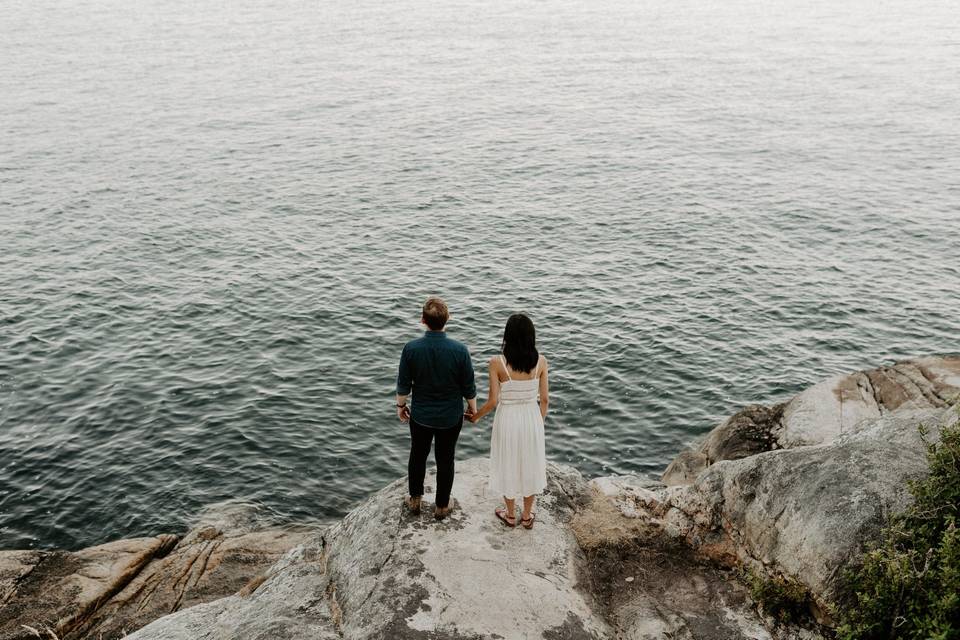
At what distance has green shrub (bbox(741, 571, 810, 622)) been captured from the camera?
33.1ft

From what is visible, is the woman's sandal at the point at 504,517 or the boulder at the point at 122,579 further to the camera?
the boulder at the point at 122,579

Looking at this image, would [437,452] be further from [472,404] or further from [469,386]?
[469,386]

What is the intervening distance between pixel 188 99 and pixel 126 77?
13.6 m

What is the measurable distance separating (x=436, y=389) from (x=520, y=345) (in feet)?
4.53

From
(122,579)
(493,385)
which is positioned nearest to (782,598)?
(493,385)

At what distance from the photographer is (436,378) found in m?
10.5

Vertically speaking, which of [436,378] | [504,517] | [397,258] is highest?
[436,378]

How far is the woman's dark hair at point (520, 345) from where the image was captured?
10180mm

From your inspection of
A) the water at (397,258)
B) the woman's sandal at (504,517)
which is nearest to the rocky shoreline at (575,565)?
the woman's sandal at (504,517)

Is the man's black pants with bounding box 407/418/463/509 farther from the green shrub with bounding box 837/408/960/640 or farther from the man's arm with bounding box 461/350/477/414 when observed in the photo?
the green shrub with bounding box 837/408/960/640

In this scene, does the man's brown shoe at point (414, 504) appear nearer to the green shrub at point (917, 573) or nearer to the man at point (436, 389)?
the man at point (436, 389)

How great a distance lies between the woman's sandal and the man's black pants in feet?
3.24

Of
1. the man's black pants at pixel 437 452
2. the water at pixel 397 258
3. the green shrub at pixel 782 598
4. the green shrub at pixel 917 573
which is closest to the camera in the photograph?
the green shrub at pixel 917 573

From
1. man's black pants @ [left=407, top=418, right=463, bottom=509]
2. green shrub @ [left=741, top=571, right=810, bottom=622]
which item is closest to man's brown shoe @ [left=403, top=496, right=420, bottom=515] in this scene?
man's black pants @ [left=407, top=418, right=463, bottom=509]
